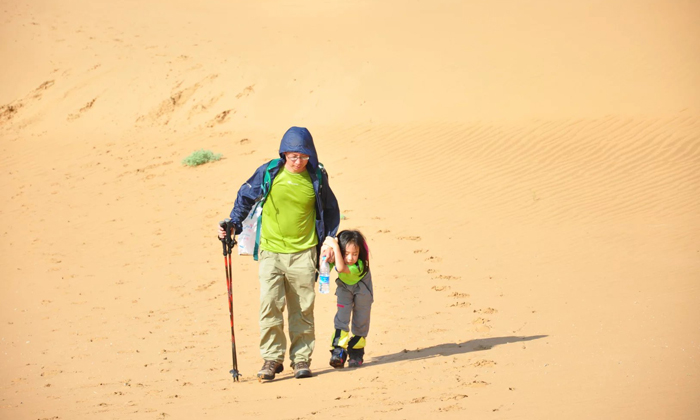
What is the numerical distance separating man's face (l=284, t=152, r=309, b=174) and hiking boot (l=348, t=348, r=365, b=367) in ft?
5.05

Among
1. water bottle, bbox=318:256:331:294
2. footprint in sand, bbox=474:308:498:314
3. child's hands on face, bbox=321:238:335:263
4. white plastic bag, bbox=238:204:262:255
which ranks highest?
white plastic bag, bbox=238:204:262:255

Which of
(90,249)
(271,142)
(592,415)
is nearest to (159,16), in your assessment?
(271,142)

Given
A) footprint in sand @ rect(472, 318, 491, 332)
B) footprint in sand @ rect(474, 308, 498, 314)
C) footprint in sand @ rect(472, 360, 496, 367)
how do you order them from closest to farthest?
footprint in sand @ rect(472, 360, 496, 367) < footprint in sand @ rect(472, 318, 491, 332) < footprint in sand @ rect(474, 308, 498, 314)

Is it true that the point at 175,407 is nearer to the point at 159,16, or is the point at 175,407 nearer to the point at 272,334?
the point at 272,334

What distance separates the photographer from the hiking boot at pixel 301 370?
215 inches

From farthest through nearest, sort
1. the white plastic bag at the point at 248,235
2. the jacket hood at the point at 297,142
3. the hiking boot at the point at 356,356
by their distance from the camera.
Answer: the hiking boot at the point at 356,356 < the white plastic bag at the point at 248,235 < the jacket hood at the point at 297,142

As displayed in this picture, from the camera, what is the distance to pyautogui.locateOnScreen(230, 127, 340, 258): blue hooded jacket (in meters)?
5.29

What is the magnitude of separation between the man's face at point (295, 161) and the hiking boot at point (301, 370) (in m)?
1.48

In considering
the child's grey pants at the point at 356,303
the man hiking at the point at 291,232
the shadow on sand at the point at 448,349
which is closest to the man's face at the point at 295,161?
the man hiking at the point at 291,232

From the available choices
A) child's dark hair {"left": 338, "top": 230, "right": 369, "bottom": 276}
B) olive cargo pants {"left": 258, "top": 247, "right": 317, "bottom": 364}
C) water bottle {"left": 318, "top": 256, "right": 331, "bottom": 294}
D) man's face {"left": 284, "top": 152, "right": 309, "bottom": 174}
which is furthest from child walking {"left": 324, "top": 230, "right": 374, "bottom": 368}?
man's face {"left": 284, "top": 152, "right": 309, "bottom": 174}

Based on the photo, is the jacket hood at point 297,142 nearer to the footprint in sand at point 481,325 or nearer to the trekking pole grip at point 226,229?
the trekking pole grip at point 226,229

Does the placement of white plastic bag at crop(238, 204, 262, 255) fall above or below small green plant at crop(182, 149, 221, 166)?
below

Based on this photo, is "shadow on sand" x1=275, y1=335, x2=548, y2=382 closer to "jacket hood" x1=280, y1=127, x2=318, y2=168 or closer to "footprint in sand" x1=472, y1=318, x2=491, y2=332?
"footprint in sand" x1=472, y1=318, x2=491, y2=332

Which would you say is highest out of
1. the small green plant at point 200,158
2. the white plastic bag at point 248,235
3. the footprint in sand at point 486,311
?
the small green plant at point 200,158
